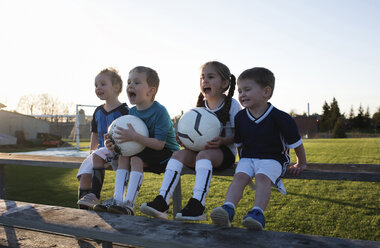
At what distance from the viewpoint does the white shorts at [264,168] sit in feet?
7.45

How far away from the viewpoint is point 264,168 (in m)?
2.30

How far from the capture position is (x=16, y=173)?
8.89 m

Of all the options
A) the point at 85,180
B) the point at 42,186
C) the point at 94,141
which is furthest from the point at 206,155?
the point at 42,186

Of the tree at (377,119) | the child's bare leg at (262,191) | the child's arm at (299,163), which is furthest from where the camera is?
the tree at (377,119)

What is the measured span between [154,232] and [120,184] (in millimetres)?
1050

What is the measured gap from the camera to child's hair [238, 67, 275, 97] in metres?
2.49

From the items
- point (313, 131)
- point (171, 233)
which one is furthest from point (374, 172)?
point (313, 131)

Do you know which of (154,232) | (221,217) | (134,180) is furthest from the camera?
(134,180)

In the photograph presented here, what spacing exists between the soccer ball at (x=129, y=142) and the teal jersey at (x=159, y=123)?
4.6 inches

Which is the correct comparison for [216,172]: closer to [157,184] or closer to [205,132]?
[205,132]

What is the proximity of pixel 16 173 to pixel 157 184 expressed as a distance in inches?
181

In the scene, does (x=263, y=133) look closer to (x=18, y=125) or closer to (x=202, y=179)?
(x=202, y=179)

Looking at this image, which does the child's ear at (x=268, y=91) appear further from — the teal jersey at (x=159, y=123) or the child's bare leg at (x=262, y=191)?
the teal jersey at (x=159, y=123)

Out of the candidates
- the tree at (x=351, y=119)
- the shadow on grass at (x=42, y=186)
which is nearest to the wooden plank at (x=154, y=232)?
the shadow on grass at (x=42, y=186)
